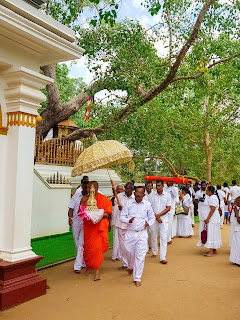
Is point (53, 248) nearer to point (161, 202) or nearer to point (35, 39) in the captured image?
point (161, 202)

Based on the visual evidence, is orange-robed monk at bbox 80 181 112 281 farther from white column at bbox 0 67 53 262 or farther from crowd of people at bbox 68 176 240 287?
white column at bbox 0 67 53 262

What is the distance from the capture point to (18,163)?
5.03 meters

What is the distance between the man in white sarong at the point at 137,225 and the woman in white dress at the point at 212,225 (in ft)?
A: 7.63

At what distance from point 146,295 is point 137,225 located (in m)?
1.26

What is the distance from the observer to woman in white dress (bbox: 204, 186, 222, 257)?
25.6 feet

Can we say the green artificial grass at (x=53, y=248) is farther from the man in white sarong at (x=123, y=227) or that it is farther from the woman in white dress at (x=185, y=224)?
the woman in white dress at (x=185, y=224)

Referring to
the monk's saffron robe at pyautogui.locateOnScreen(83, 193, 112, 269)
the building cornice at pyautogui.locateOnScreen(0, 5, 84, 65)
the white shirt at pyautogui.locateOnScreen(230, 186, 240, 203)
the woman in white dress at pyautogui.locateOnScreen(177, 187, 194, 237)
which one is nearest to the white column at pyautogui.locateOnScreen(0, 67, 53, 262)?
the building cornice at pyautogui.locateOnScreen(0, 5, 84, 65)

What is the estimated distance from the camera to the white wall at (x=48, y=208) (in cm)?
987

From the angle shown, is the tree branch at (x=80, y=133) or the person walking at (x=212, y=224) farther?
the tree branch at (x=80, y=133)

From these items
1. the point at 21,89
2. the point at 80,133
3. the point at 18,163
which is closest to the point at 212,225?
the point at 18,163

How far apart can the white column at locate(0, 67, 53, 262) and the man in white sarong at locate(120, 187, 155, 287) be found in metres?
1.75

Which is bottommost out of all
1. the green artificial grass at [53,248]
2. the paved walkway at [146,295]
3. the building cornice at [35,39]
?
the paved walkway at [146,295]

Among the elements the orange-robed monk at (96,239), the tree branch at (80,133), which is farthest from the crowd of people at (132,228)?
the tree branch at (80,133)

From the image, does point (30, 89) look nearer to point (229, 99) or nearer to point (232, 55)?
point (232, 55)
